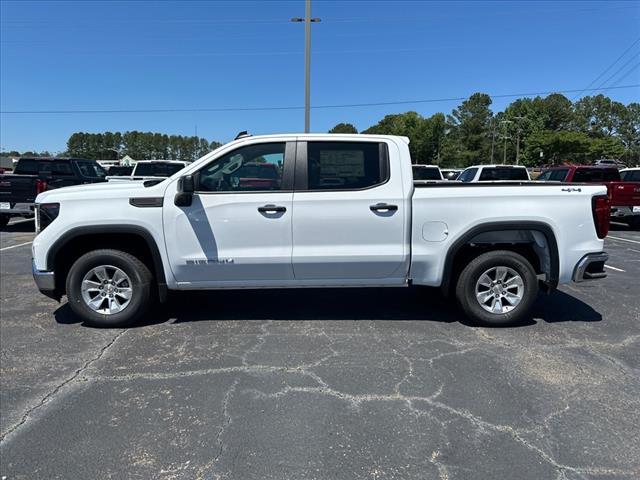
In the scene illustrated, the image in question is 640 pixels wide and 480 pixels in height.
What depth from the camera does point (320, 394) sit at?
3.68m

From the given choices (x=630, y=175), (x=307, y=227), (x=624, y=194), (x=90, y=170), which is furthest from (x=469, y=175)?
(x=307, y=227)

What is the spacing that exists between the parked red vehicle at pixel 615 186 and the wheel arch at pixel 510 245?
32.5 feet

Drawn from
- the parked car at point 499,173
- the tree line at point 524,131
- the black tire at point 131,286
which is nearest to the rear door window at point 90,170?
the black tire at point 131,286

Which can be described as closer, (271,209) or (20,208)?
(271,209)

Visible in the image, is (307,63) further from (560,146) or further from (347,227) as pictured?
(560,146)

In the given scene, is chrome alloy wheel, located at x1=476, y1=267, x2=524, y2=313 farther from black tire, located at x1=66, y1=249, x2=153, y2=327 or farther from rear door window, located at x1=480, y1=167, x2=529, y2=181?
rear door window, located at x1=480, y1=167, x2=529, y2=181

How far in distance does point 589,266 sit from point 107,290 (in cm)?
491

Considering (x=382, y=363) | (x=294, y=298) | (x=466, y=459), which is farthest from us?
(x=294, y=298)

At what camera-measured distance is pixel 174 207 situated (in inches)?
192

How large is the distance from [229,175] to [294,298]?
2.01 metres

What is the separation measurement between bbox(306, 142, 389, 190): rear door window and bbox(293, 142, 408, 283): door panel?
0.01 m

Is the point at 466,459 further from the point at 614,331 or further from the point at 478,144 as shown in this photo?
the point at 478,144

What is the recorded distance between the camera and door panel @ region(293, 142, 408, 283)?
4879 millimetres

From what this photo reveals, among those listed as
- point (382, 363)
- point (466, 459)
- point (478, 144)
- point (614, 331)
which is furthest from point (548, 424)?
point (478, 144)
